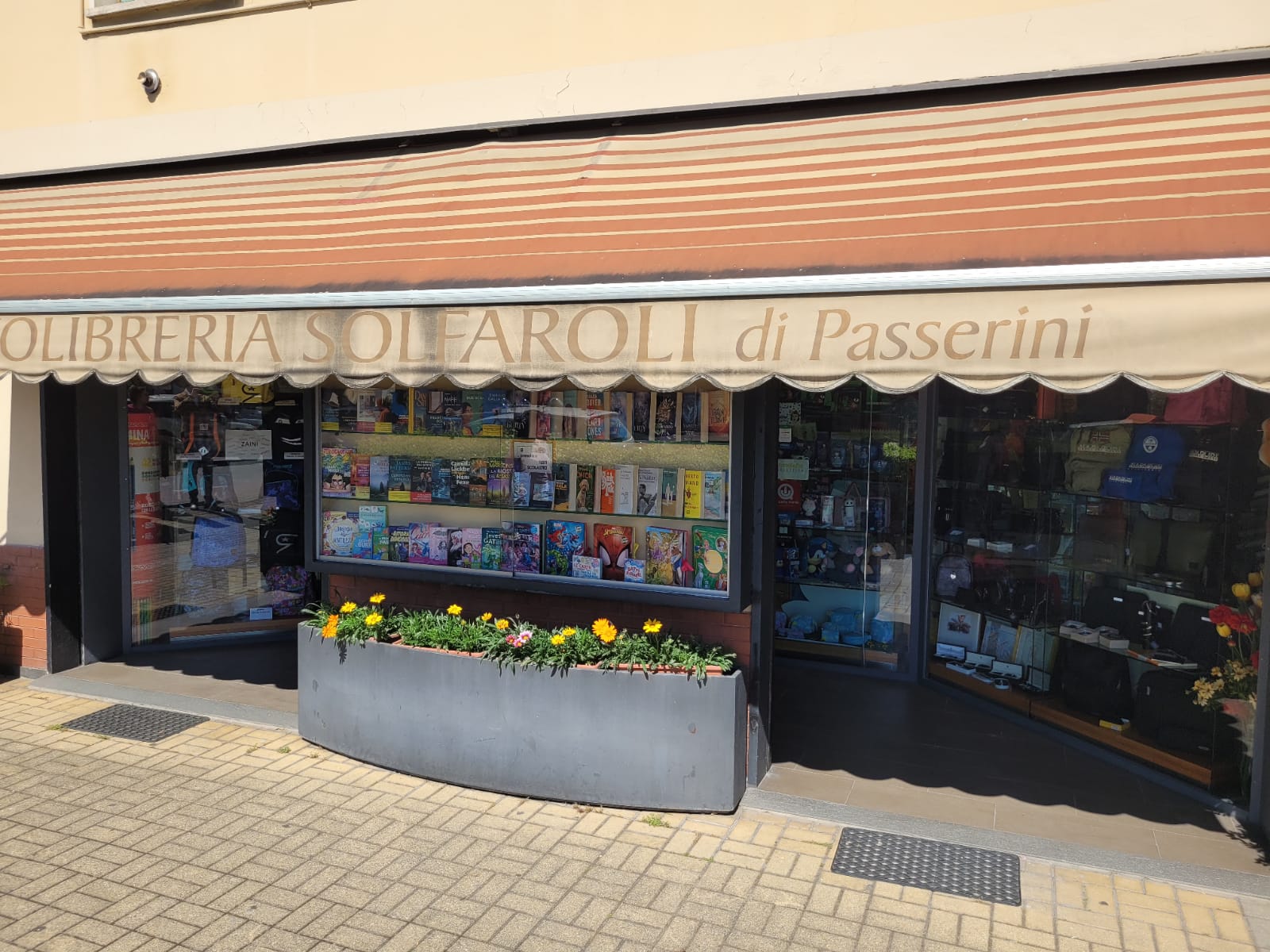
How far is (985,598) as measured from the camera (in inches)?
297

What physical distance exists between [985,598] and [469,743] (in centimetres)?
402

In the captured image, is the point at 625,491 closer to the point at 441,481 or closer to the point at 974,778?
the point at 441,481

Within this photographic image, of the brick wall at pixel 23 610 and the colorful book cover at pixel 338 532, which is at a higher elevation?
the colorful book cover at pixel 338 532

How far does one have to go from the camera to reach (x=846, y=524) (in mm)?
8305

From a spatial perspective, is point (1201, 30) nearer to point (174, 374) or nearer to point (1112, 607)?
point (1112, 607)

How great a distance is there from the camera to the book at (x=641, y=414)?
5.98 m

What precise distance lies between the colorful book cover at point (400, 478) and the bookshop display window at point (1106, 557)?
Answer: 158 inches

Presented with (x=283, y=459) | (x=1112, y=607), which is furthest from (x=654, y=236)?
(x=283, y=459)

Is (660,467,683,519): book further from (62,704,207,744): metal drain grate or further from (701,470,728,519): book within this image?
(62,704,207,744): metal drain grate

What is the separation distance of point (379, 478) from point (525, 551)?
3.98 ft

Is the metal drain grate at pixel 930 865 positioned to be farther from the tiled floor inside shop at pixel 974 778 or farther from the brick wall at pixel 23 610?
the brick wall at pixel 23 610

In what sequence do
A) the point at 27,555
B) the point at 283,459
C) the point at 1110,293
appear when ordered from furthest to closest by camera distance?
the point at 283,459
the point at 27,555
the point at 1110,293

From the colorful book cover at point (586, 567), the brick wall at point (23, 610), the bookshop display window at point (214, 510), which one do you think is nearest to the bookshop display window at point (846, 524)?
the colorful book cover at point (586, 567)

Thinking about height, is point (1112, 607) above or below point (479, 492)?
below
